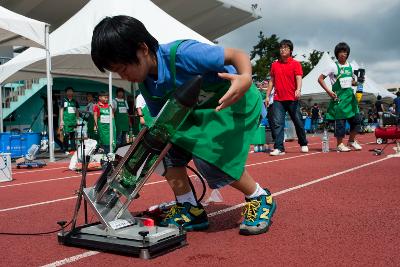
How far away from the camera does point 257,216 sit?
105 inches

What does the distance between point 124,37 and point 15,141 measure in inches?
358

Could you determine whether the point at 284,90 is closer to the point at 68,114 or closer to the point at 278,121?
the point at 278,121

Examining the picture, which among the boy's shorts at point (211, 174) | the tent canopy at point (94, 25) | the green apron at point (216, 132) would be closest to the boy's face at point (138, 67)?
the green apron at point (216, 132)

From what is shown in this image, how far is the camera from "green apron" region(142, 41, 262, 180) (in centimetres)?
256

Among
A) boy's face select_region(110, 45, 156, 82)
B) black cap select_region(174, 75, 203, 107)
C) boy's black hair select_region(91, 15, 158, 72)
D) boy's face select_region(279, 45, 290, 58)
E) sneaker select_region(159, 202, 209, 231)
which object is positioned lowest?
sneaker select_region(159, 202, 209, 231)

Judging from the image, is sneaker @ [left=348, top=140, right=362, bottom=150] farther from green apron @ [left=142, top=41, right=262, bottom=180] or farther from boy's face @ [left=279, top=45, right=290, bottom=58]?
green apron @ [left=142, top=41, right=262, bottom=180]

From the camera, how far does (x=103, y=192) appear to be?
2.47 meters

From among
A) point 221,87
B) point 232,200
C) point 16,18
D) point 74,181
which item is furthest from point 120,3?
point 221,87

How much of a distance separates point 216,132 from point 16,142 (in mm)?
9018

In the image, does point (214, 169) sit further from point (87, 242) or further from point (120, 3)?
point (120, 3)

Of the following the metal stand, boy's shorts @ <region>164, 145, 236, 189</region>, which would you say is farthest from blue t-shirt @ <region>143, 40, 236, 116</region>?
boy's shorts @ <region>164, 145, 236, 189</region>

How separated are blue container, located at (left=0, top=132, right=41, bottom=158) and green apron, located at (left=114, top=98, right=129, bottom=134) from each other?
228 cm

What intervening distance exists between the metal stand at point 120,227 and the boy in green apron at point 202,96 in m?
0.31

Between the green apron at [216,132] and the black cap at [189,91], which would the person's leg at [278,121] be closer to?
the green apron at [216,132]
